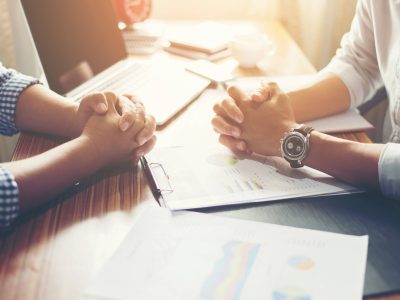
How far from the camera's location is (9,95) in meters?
0.94

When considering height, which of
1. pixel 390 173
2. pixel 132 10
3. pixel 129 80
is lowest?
pixel 390 173

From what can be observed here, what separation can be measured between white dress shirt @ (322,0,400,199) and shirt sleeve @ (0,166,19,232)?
74 cm

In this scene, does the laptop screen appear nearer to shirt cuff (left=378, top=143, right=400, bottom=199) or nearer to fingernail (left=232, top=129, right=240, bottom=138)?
fingernail (left=232, top=129, right=240, bottom=138)

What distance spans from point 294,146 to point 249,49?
524 millimetres

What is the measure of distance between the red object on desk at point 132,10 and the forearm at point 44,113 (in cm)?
61

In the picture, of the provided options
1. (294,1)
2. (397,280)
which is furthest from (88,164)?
(294,1)

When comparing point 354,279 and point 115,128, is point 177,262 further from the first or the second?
point 115,128

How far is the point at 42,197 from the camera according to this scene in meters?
0.70

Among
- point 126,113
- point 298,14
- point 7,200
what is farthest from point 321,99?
point 298,14

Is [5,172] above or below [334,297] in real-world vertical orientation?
above

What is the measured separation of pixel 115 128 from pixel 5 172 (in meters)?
0.22

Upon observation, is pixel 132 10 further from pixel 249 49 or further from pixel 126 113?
pixel 126 113

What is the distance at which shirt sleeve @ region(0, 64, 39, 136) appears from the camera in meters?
0.94

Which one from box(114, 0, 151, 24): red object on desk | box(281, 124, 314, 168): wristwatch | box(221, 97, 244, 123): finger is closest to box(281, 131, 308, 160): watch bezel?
box(281, 124, 314, 168): wristwatch
